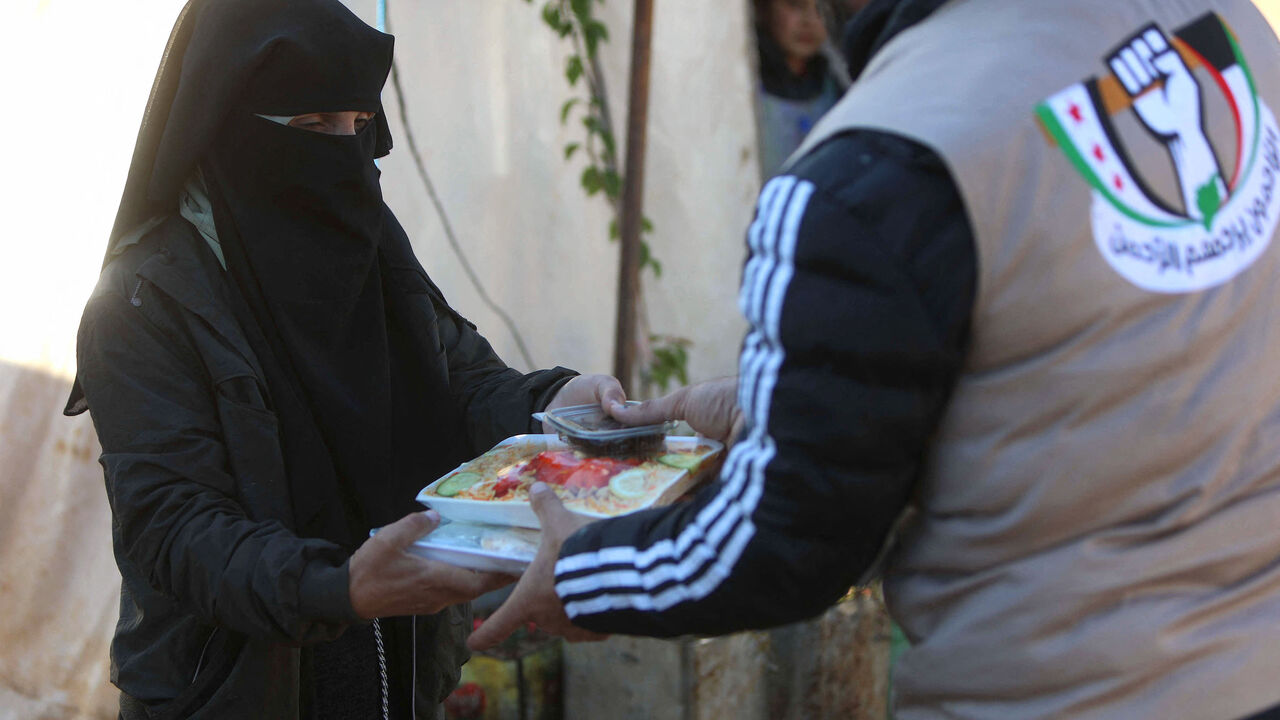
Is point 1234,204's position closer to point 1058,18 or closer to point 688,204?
point 1058,18

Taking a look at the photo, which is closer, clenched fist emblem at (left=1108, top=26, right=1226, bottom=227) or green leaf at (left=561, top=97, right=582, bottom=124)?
clenched fist emblem at (left=1108, top=26, right=1226, bottom=227)

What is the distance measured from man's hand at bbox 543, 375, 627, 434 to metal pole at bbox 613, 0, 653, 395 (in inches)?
57.7

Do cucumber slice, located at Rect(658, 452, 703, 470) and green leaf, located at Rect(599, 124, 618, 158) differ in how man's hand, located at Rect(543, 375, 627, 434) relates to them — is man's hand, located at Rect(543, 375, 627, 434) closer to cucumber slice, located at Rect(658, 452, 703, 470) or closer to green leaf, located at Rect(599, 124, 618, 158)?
cucumber slice, located at Rect(658, 452, 703, 470)

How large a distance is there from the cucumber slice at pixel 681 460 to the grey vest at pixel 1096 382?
1.75ft

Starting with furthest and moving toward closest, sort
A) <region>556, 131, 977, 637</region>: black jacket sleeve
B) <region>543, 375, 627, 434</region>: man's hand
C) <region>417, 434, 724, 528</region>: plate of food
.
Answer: <region>543, 375, 627, 434</region>: man's hand < <region>417, 434, 724, 528</region>: plate of food < <region>556, 131, 977, 637</region>: black jacket sleeve

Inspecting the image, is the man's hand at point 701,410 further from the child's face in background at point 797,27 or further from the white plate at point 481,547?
the child's face in background at point 797,27

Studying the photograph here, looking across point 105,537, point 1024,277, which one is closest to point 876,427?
point 1024,277

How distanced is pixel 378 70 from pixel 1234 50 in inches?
58.4

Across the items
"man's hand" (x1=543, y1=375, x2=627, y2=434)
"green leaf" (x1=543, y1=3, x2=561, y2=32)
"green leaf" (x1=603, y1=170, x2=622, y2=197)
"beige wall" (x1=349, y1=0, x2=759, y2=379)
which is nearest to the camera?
"man's hand" (x1=543, y1=375, x2=627, y2=434)

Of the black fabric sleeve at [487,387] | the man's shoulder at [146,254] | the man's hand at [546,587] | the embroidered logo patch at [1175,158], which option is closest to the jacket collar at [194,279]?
the man's shoulder at [146,254]

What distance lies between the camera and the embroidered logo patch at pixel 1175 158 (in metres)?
1.10

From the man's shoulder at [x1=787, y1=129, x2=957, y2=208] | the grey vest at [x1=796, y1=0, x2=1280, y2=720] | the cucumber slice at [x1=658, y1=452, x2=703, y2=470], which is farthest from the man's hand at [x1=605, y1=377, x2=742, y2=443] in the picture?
the man's shoulder at [x1=787, y1=129, x2=957, y2=208]

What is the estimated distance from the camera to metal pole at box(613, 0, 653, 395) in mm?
3473

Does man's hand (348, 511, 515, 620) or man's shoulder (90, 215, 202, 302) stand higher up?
man's shoulder (90, 215, 202, 302)
